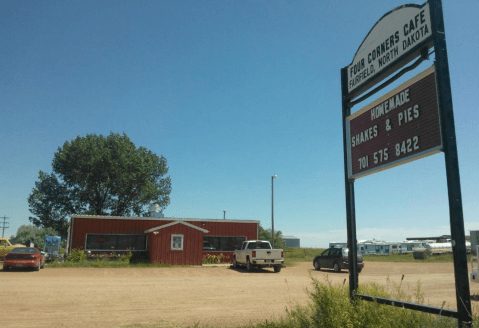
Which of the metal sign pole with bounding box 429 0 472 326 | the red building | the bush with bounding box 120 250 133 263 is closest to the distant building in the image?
the red building

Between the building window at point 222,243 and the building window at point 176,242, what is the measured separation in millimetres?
4830

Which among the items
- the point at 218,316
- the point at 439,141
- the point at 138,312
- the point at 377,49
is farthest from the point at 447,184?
the point at 138,312

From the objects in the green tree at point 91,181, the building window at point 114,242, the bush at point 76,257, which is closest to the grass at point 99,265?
the bush at point 76,257

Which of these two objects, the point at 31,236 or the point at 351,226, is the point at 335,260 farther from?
the point at 31,236

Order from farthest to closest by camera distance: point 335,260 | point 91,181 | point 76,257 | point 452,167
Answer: point 91,181 → point 76,257 → point 335,260 → point 452,167

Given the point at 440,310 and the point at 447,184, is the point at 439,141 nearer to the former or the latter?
the point at 447,184

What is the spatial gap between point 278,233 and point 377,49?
49.3 metres

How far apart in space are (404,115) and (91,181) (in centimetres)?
4699

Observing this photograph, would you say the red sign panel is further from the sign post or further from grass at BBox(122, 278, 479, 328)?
grass at BBox(122, 278, 479, 328)

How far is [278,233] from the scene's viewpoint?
54.9 m

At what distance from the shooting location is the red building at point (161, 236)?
30.1 meters

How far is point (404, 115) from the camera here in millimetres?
6051

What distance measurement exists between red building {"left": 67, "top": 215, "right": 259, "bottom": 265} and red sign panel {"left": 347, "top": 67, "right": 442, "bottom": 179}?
80.8 ft

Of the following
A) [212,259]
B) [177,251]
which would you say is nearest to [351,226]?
[177,251]
